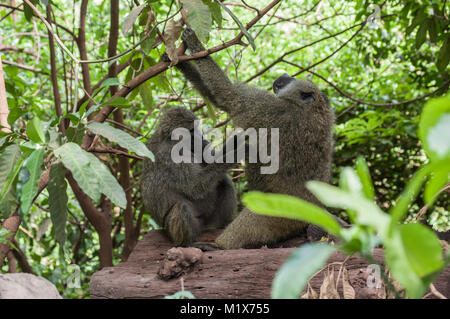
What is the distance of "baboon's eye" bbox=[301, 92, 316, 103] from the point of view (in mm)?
3752

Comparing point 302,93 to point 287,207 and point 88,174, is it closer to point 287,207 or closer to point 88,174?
point 88,174

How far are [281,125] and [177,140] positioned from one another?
953mm

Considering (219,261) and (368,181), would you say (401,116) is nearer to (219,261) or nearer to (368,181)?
(219,261)

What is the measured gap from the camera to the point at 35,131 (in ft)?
6.56

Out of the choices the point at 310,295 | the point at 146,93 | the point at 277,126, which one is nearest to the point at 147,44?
the point at 146,93

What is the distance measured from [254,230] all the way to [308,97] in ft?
3.91

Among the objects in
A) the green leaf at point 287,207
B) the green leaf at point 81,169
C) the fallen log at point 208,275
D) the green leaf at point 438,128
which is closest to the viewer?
the green leaf at point 438,128

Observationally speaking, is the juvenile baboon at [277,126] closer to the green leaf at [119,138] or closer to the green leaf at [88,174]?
the green leaf at [119,138]

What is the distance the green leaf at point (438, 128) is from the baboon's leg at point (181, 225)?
9.31 feet

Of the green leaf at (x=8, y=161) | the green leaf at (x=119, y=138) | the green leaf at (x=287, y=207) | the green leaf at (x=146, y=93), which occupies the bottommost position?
the green leaf at (x=287, y=207)

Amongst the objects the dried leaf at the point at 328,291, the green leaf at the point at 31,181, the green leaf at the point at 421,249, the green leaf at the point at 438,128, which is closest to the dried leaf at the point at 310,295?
the dried leaf at the point at 328,291

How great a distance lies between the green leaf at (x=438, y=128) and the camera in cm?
99

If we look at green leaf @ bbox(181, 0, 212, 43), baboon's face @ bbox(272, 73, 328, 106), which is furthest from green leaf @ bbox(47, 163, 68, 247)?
baboon's face @ bbox(272, 73, 328, 106)
